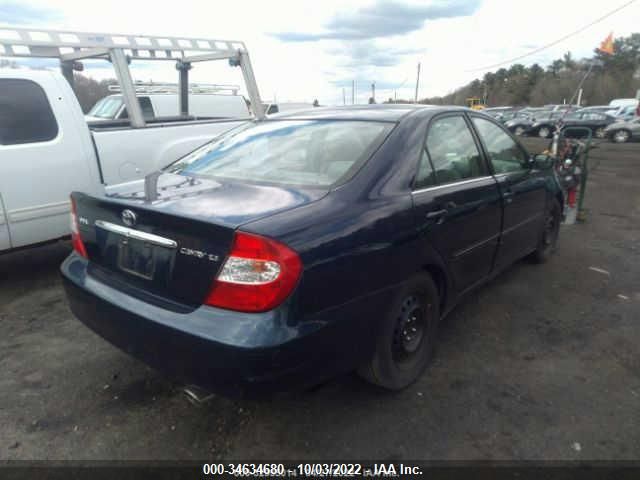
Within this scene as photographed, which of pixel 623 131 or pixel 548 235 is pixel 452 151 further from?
pixel 623 131

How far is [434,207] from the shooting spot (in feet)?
8.58

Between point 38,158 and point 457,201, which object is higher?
point 38,158

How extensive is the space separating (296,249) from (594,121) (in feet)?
88.5

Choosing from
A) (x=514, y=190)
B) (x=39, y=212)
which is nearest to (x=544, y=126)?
(x=514, y=190)

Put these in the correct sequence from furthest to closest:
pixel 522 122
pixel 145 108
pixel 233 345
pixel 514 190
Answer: pixel 522 122 < pixel 145 108 < pixel 514 190 < pixel 233 345

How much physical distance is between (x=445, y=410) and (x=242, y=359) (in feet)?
4.32

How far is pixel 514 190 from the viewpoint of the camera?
359 cm

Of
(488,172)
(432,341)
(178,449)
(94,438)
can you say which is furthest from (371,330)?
(488,172)

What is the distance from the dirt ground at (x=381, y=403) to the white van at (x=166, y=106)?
641cm

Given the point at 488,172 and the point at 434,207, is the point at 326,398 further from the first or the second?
the point at 488,172

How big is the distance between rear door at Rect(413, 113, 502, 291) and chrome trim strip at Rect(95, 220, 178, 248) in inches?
50.8

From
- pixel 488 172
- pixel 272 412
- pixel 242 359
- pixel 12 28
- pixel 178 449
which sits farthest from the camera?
pixel 12 28

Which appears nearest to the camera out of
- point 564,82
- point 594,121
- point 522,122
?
point 594,121

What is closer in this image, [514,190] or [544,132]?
[514,190]
